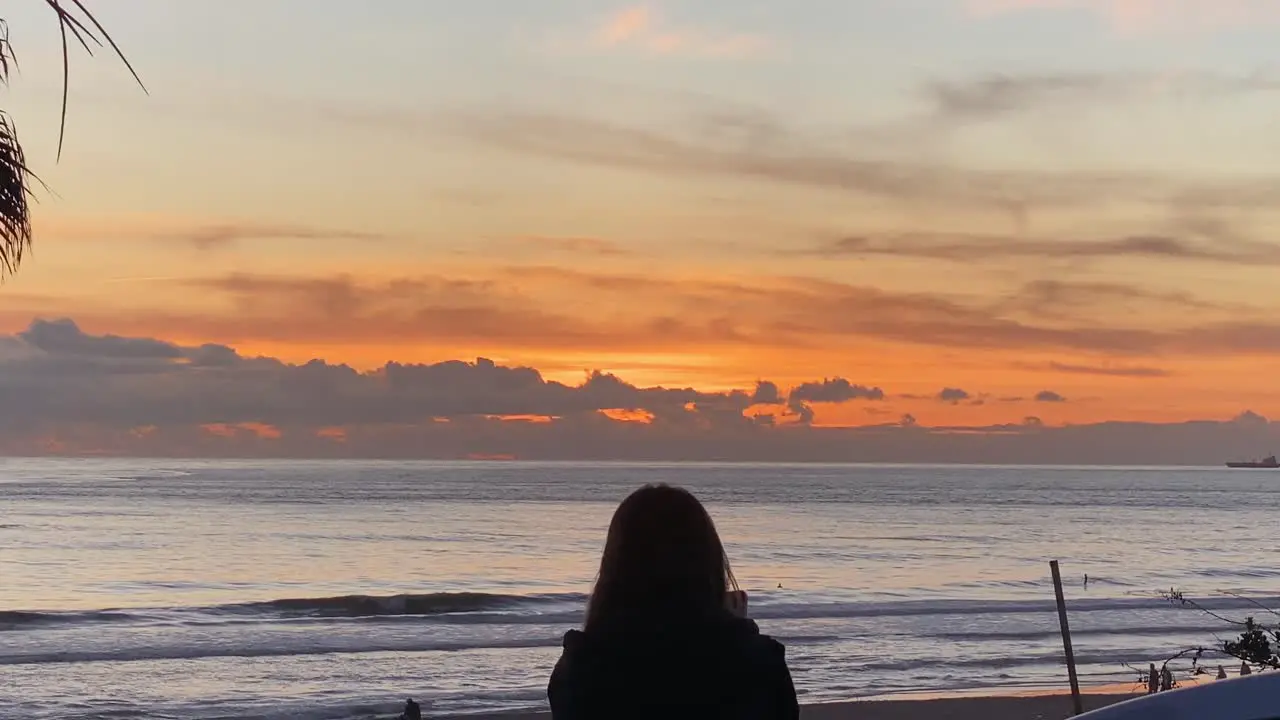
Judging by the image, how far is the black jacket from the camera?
274 cm

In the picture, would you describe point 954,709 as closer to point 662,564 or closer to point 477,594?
point 662,564

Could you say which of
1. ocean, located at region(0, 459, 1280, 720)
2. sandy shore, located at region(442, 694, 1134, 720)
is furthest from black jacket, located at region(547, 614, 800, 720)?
ocean, located at region(0, 459, 1280, 720)

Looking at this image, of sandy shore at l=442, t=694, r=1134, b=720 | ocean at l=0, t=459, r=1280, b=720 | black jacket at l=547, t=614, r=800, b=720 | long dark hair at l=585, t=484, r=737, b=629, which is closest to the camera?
black jacket at l=547, t=614, r=800, b=720

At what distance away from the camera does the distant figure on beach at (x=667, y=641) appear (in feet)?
9.01

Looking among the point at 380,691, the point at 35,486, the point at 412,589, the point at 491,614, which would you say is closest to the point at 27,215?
the point at 380,691

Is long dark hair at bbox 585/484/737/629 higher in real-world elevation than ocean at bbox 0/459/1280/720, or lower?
higher

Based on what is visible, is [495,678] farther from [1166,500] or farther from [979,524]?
[1166,500]

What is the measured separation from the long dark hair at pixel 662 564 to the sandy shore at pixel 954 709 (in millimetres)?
11417

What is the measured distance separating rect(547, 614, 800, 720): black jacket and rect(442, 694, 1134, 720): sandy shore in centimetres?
1148

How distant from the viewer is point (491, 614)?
1044 inches

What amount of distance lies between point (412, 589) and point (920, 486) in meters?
80.3

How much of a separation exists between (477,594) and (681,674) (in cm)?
2836

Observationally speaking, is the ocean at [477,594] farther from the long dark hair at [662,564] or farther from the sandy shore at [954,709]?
the long dark hair at [662,564]

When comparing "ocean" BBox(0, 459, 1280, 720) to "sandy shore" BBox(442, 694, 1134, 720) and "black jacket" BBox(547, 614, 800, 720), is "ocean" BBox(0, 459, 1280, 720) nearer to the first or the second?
"sandy shore" BBox(442, 694, 1134, 720)
